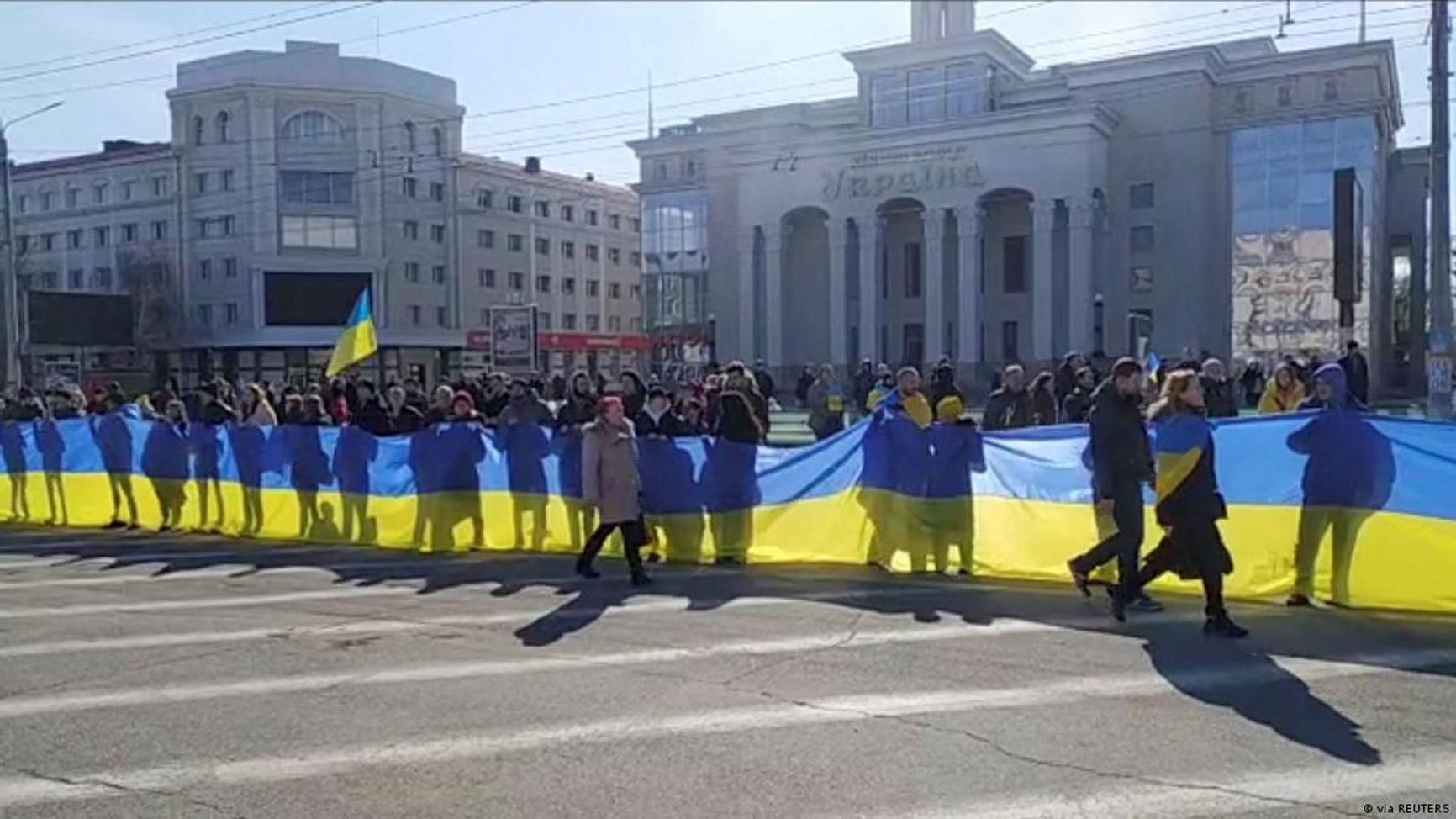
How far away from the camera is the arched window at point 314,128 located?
75.2 metres

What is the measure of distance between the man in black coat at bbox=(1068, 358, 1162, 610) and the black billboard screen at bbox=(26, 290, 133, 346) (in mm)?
62640

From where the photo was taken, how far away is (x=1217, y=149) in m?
56.1

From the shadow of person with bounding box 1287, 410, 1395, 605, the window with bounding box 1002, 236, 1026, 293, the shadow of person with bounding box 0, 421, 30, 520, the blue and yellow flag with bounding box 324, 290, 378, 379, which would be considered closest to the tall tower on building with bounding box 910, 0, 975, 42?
the window with bounding box 1002, 236, 1026, 293

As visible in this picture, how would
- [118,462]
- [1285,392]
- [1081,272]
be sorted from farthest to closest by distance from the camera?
[1081,272], [118,462], [1285,392]

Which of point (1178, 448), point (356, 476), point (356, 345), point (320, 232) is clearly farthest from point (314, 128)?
point (1178, 448)

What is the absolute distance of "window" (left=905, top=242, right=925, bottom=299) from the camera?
63156mm

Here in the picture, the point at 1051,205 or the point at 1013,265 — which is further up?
the point at 1051,205

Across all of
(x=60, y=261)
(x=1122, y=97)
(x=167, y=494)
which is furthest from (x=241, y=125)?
(x=167, y=494)

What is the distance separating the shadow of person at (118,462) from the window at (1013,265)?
49144 mm

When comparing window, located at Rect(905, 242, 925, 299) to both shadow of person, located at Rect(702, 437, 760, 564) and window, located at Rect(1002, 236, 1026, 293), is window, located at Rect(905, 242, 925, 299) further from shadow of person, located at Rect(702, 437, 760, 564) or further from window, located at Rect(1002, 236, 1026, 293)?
shadow of person, located at Rect(702, 437, 760, 564)

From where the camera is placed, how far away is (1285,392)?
39.6 ft

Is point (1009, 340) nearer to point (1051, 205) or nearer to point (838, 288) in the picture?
point (1051, 205)

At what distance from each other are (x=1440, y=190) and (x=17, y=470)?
22.3 m

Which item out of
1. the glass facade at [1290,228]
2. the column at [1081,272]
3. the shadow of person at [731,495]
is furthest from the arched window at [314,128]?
the shadow of person at [731,495]
